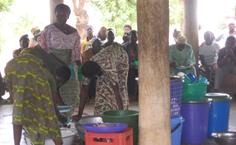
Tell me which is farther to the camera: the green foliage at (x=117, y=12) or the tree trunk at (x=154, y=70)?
the green foliage at (x=117, y=12)

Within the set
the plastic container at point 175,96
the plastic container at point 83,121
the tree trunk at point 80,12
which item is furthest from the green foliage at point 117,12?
the plastic container at point 175,96

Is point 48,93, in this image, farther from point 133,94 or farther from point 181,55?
point 133,94

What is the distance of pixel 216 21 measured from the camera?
18250mm

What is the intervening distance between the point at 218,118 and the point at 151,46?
2.63m

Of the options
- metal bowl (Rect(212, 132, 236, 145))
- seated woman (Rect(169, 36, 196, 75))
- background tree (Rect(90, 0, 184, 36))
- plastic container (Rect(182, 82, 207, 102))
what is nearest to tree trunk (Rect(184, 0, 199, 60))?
seated woman (Rect(169, 36, 196, 75))

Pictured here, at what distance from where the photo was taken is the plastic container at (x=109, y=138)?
14.5 feet

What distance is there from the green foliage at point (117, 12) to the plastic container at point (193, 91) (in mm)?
11855

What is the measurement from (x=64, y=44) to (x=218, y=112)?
2207 mm

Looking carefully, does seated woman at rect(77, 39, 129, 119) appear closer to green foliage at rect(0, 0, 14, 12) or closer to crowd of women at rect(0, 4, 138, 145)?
crowd of women at rect(0, 4, 138, 145)

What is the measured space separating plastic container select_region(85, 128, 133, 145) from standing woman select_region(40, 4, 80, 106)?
200 cm

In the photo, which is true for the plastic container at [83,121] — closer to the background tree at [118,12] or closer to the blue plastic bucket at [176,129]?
the blue plastic bucket at [176,129]

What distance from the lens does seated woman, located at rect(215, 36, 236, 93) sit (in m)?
10.2

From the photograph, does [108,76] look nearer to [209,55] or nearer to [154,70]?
[154,70]

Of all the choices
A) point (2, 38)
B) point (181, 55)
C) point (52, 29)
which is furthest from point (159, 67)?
point (2, 38)
